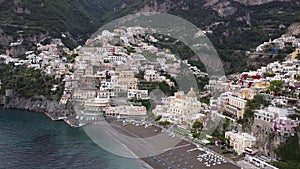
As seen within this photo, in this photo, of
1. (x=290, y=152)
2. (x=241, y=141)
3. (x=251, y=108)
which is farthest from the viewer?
(x=251, y=108)

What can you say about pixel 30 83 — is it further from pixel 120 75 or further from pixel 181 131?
pixel 181 131

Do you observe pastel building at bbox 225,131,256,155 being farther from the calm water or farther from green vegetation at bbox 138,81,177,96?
green vegetation at bbox 138,81,177,96

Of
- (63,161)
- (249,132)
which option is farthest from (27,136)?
(249,132)

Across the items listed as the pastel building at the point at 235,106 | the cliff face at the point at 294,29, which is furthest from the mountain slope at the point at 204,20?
the pastel building at the point at 235,106

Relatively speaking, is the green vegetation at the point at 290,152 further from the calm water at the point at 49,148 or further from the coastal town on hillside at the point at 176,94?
the calm water at the point at 49,148

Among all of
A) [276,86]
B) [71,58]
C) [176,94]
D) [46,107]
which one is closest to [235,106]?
[276,86]

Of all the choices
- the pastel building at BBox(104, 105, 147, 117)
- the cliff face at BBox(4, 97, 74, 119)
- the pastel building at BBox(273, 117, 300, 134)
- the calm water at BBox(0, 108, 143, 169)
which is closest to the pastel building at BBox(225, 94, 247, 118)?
the pastel building at BBox(273, 117, 300, 134)
